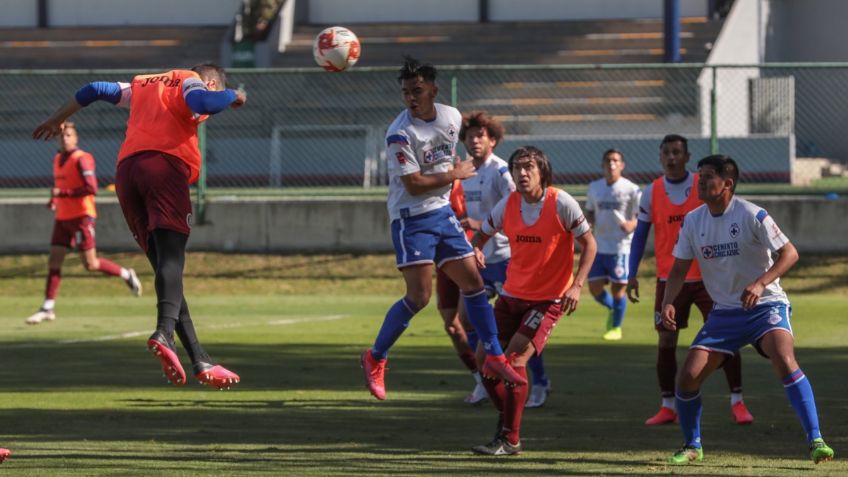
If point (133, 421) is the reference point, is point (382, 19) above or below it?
above

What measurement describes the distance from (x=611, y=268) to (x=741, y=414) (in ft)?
20.0

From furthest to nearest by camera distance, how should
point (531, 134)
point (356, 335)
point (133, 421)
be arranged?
point (531, 134) < point (356, 335) < point (133, 421)

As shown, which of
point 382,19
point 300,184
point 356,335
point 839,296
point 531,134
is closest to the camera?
point 356,335

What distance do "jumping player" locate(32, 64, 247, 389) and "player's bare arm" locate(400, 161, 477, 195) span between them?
132 cm

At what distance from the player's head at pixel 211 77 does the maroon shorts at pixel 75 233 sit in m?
9.09

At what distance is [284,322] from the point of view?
56.9 feet

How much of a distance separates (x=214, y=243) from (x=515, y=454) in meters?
13.4

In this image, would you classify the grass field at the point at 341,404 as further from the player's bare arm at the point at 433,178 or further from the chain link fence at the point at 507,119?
the chain link fence at the point at 507,119

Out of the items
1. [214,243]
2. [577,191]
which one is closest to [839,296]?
[577,191]

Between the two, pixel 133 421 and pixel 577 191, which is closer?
pixel 133 421

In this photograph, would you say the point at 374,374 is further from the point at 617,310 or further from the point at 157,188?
the point at 617,310

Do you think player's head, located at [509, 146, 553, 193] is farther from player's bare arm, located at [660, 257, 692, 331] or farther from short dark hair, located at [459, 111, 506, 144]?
short dark hair, located at [459, 111, 506, 144]

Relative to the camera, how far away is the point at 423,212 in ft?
32.4

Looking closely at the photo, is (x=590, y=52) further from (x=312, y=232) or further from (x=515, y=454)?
(x=515, y=454)
